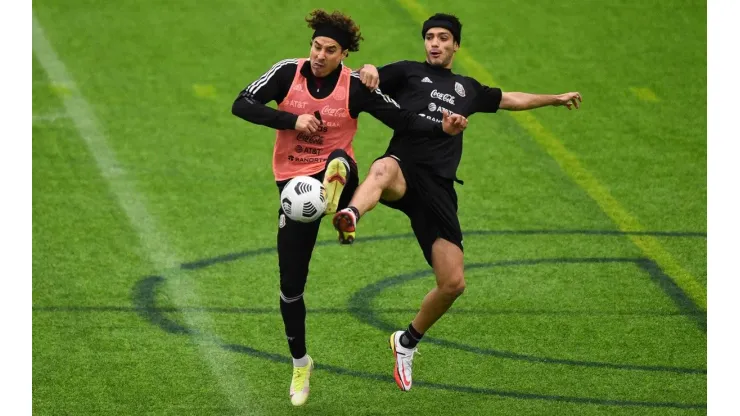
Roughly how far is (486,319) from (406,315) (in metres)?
0.64

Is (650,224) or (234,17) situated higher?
(234,17)

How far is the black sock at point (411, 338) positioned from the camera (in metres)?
9.38

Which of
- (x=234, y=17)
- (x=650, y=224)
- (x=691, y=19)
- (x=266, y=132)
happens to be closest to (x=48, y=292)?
(x=266, y=132)

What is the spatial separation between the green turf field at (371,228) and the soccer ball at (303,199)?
146 centimetres

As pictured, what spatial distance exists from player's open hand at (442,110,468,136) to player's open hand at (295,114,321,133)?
83 centimetres

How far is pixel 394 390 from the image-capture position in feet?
31.1

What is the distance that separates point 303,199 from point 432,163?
1.21m

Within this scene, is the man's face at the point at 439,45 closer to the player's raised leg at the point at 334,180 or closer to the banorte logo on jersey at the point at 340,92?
the banorte logo on jersey at the point at 340,92

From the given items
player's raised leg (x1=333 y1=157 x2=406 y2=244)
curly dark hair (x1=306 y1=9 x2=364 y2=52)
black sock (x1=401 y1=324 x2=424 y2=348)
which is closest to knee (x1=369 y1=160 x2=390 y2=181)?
player's raised leg (x1=333 y1=157 x2=406 y2=244)

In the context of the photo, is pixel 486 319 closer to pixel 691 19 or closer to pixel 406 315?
pixel 406 315

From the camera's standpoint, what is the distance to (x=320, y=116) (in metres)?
8.73

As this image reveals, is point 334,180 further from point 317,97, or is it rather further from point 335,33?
point 335,33

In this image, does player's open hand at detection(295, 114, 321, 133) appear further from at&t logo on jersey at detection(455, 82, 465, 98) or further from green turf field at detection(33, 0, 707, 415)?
green turf field at detection(33, 0, 707, 415)

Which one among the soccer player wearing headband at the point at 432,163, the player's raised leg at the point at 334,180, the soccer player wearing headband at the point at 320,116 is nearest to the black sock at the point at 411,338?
the soccer player wearing headband at the point at 432,163
